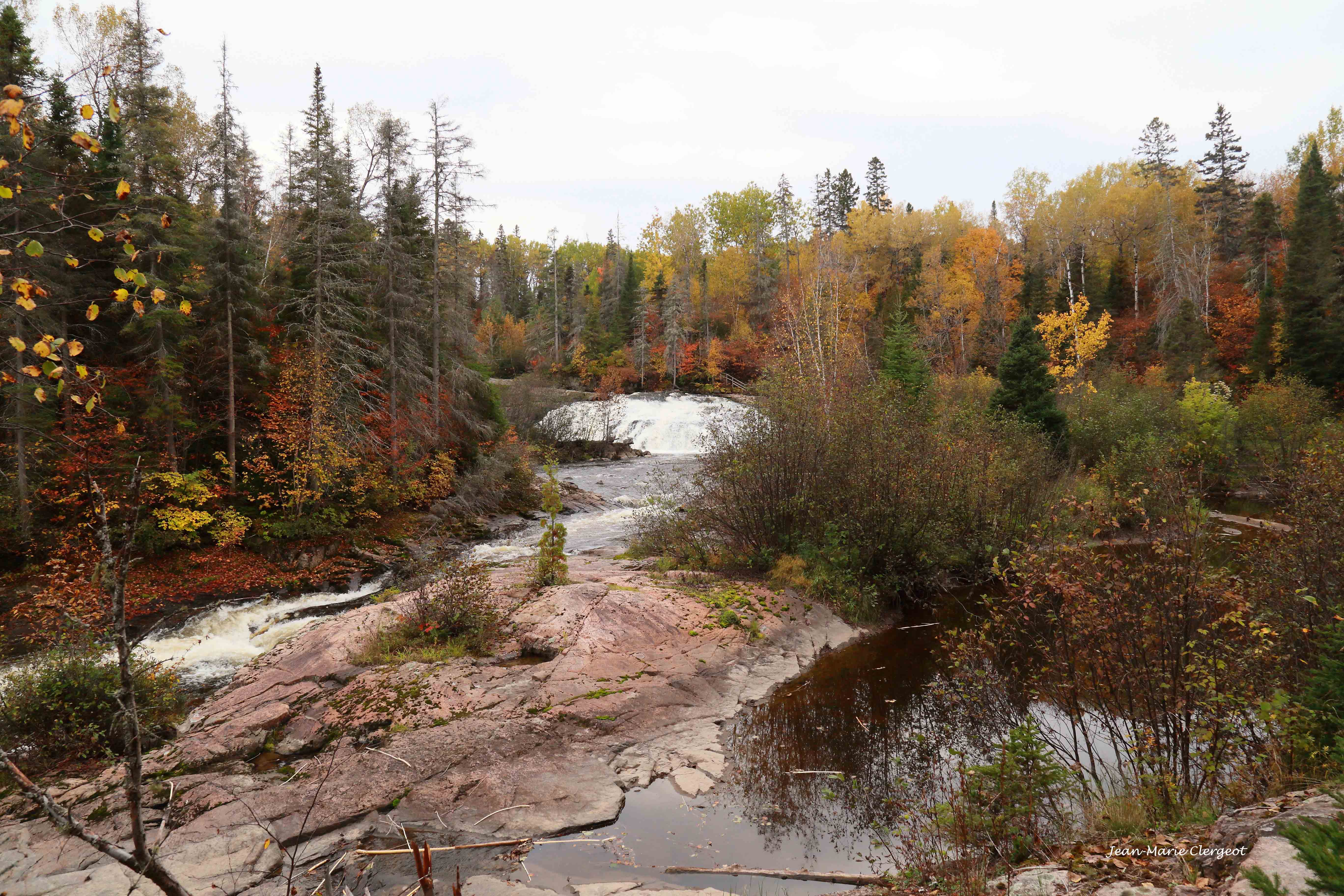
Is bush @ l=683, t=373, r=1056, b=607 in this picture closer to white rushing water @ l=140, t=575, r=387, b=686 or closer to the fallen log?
the fallen log

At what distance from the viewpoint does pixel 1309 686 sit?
543cm

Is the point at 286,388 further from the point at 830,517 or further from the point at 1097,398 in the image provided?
the point at 1097,398

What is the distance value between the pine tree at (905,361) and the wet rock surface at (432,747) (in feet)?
61.2

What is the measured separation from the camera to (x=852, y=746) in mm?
8125

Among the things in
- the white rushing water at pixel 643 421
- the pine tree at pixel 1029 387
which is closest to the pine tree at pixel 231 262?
the white rushing water at pixel 643 421

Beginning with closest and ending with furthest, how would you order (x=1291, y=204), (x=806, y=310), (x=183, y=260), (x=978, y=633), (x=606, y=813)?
(x=606, y=813), (x=978, y=633), (x=183, y=260), (x=806, y=310), (x=1291, y=204)

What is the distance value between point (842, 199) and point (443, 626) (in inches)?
2781

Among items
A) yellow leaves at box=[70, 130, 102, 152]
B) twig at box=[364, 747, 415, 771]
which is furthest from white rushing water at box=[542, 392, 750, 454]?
yellow leaves at box=[70, 130, 102, 152]

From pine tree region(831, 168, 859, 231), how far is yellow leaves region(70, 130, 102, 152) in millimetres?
72832

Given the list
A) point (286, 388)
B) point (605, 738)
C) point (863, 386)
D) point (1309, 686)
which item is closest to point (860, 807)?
point (605, 738)

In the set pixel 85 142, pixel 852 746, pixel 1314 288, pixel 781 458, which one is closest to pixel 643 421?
pixel 781 458

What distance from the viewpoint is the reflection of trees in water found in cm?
662

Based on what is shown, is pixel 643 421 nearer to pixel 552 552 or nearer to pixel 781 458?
pixel 781 458

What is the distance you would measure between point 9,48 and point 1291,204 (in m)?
61.4
